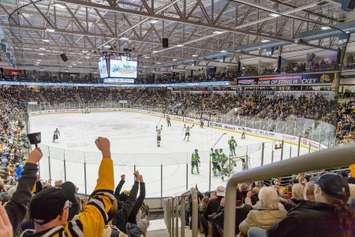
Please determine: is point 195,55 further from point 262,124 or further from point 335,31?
point 335,31

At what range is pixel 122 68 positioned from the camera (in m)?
16.1

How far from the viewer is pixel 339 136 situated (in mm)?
13055

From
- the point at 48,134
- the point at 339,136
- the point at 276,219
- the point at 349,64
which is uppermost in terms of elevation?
the point at 349,64

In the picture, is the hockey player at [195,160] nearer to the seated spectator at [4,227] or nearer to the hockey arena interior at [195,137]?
the hockey arena interior at [195,137]

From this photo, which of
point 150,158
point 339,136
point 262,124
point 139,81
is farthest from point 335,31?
point 139,81

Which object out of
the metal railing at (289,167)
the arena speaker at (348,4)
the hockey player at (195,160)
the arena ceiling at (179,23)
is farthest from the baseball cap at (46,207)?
the hockey player at (195,160)

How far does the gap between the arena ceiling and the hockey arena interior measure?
12 centimetres

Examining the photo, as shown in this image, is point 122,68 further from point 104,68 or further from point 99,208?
point 99,208

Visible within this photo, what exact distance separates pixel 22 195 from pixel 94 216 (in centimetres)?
49

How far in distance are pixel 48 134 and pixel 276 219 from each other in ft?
66.7

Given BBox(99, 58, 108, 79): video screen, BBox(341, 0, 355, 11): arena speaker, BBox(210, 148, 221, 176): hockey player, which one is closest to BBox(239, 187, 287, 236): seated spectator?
BBox(341, 0, 355, 11): arena speaker

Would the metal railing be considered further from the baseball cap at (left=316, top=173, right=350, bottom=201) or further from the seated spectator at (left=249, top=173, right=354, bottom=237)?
the baseball cap at (left=316, top=173, right=350, bottom=201)

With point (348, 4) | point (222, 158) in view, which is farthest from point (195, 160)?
point (348, 4)

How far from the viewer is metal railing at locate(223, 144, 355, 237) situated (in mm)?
704
